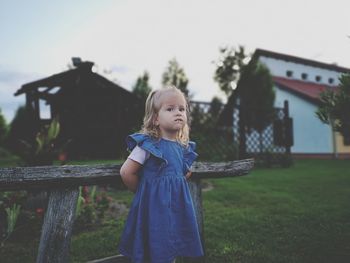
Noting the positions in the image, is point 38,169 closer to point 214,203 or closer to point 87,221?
point 87,221

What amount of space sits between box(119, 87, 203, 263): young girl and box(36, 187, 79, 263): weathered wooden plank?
0.34m

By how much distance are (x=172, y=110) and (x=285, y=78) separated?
2276cm

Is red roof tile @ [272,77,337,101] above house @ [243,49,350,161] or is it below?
above

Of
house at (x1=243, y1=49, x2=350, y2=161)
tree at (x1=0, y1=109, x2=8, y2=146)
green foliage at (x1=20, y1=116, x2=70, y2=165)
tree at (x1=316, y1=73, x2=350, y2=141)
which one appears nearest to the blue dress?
tree at (x1=316, y1=73, x2=350, y2=141)

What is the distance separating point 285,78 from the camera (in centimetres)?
2258

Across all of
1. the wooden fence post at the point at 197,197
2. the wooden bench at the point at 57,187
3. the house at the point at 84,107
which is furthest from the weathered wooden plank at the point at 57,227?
the house at the point at 84,107

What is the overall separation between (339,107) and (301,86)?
2018 centimetres

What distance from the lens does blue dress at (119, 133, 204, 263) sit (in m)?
1.74

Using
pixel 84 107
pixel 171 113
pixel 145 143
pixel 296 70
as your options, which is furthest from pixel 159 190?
pixel 296 70

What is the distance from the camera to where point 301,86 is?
2119 cm

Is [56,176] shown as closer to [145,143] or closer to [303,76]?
[145,143]

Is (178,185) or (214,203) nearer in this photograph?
(178,185)

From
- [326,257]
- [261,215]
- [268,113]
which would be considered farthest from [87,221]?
[268,113]

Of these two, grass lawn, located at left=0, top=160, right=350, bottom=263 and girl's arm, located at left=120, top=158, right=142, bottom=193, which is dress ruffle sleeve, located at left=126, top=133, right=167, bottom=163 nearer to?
girl's arm, located at left=120, top=158, right=142, bottom=193
